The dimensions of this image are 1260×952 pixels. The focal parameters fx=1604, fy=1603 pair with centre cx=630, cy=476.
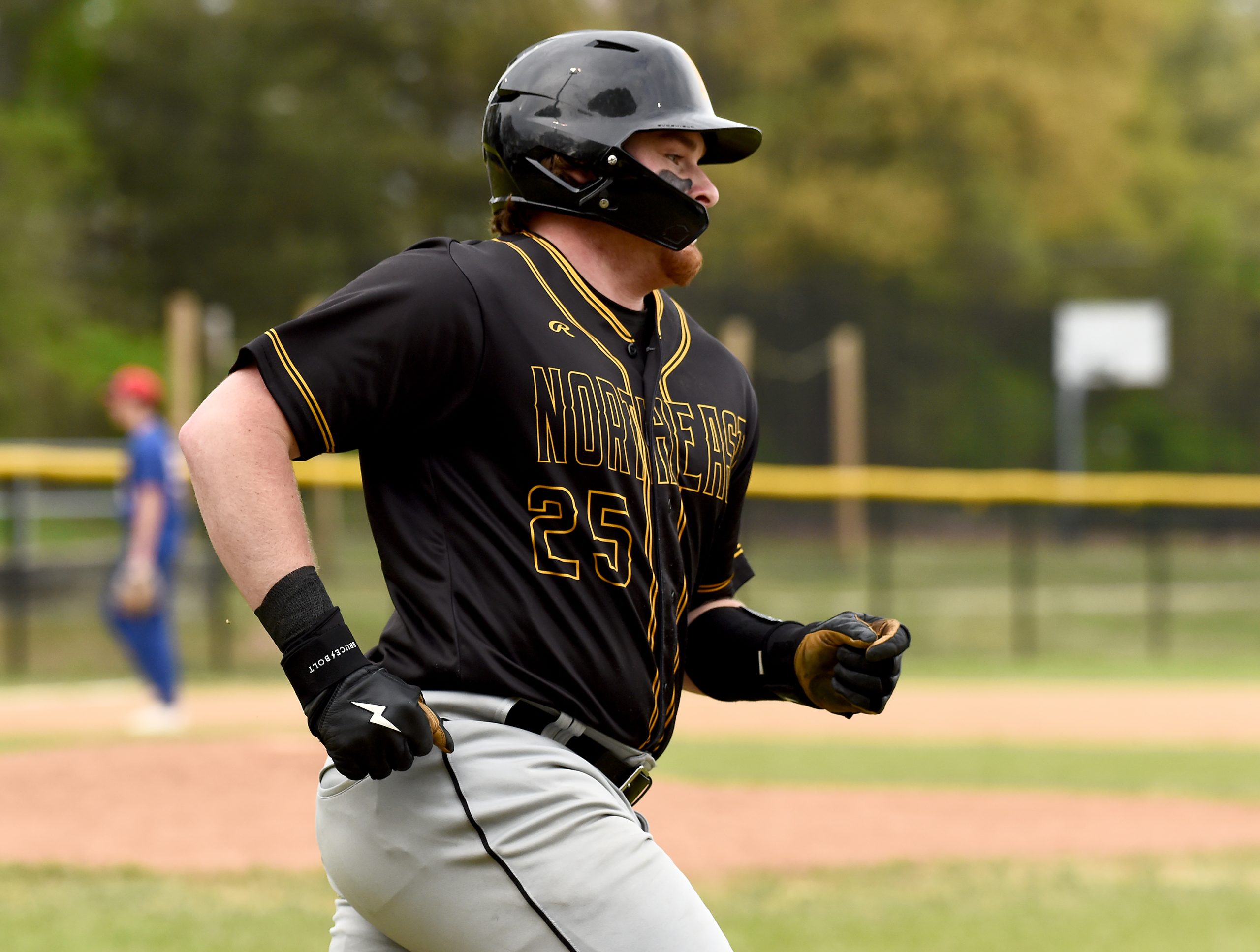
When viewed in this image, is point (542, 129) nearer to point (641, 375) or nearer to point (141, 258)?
point (641, 375)

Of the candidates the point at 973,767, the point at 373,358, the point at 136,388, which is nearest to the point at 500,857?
the point at 373,358

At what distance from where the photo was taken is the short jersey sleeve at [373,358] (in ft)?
8.07

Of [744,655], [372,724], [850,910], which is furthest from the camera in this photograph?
[850,910]

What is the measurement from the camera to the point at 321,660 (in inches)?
95.9

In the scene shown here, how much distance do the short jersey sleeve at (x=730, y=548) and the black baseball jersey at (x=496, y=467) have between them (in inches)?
15.7

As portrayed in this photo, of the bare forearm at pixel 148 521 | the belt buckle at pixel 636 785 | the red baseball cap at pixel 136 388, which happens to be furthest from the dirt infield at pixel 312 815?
the belt buckle at pixel 636 785

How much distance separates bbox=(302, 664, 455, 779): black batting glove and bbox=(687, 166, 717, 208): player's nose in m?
1.08

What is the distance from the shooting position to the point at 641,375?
2.87 m

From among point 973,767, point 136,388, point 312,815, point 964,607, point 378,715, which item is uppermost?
point 378,715

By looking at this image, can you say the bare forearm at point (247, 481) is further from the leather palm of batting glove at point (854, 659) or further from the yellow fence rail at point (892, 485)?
the yellow fence rail at point (892, 485)

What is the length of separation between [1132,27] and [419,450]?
1546 inches

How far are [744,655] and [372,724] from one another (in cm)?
106

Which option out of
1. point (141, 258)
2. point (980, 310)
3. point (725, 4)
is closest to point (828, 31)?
point (725, 4)

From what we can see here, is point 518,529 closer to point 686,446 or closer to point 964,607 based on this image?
point 686,446
